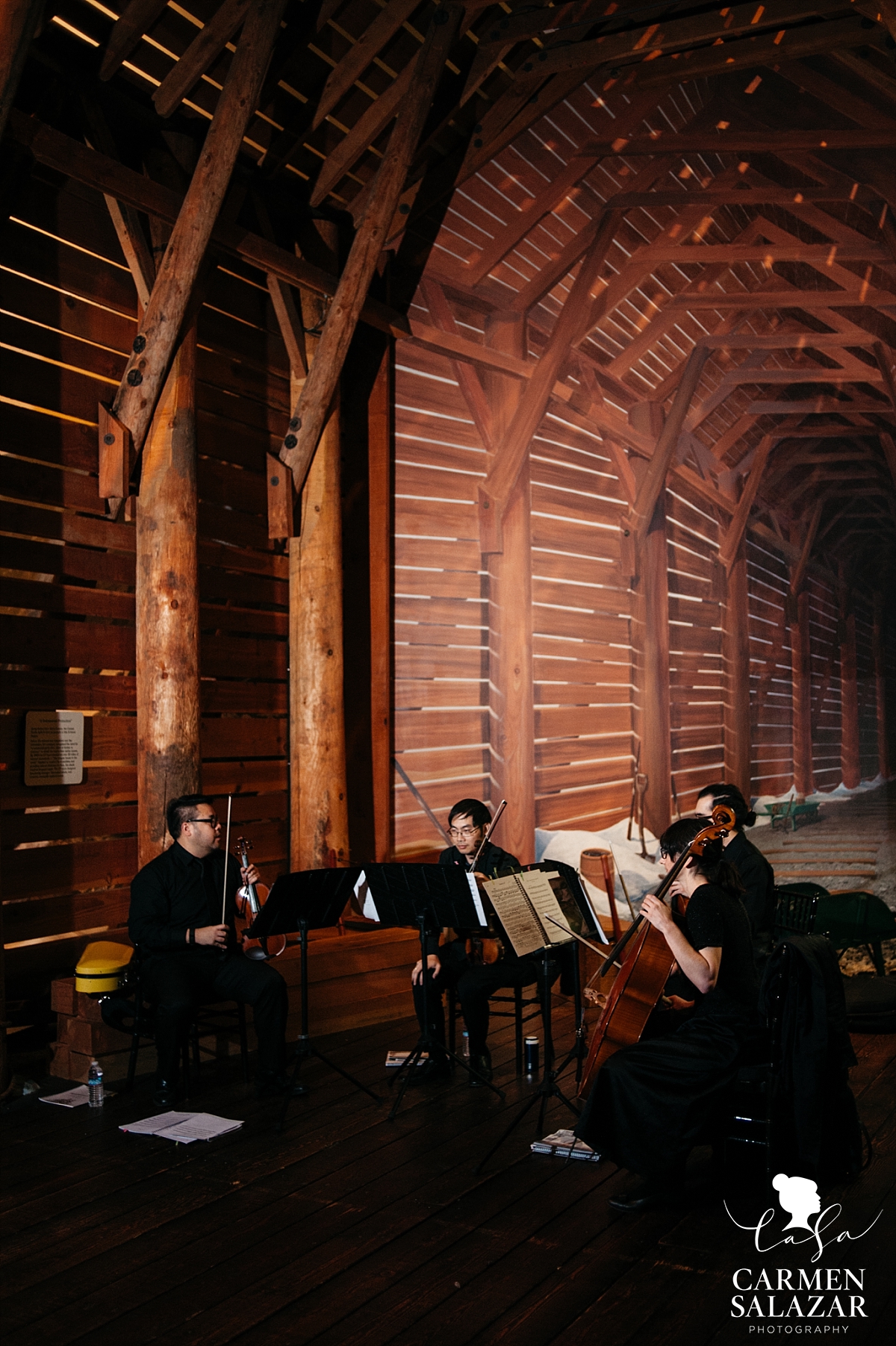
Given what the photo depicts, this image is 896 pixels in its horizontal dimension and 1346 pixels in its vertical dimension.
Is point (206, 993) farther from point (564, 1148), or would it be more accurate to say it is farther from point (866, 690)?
point (866, 690)

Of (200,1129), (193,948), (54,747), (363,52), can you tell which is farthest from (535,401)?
(200,1129)

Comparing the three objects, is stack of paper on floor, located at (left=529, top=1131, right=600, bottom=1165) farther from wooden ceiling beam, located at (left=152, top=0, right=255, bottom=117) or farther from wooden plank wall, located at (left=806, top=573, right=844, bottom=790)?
wooden ceiling beam, located at (left=152, top=0, right=255, bottom=117)

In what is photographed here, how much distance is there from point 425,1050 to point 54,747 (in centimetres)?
226

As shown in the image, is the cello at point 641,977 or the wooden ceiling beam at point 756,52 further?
the wooden ceiling beam at point 756,52

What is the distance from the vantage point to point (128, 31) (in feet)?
16.6

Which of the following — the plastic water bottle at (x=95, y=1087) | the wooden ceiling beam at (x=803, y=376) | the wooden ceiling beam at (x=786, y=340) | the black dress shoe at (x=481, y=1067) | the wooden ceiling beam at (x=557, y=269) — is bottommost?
the black dress shoe at (x=481, y=1067)

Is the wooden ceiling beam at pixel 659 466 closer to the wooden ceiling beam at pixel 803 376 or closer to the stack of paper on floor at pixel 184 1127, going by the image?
the wooden ceiling beam at pixel 803 376

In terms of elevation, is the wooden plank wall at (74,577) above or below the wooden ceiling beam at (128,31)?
below

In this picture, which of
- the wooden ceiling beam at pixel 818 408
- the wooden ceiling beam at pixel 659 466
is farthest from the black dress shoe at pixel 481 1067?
the wooden ceiling beam at pixel 818 408

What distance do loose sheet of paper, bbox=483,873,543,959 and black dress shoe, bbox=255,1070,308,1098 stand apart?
120 cm

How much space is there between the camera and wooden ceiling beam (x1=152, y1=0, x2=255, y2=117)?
16.9ft

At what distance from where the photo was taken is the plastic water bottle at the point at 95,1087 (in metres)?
4.41

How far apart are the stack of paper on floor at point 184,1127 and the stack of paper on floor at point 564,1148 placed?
44.9 inches

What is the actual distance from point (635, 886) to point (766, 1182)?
373cm
